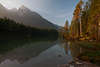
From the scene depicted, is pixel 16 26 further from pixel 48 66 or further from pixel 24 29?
pixel 48 66

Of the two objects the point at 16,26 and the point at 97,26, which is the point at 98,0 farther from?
the point at 16,26

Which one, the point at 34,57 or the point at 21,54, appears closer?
the point at 34,57

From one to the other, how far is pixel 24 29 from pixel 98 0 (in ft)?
239

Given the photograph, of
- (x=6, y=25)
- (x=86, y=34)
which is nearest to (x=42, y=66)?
(x=86, y=34)

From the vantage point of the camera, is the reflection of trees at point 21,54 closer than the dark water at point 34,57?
No

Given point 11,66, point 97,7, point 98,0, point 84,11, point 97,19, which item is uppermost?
point 84,11

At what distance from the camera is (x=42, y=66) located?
28.8ft

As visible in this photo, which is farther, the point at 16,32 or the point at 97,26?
the point at 16,32

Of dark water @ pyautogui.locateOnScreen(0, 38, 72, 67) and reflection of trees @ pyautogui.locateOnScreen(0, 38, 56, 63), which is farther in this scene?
reflection of trees @ pyautogui.locateOnScreen(0, 38, 56, 63)

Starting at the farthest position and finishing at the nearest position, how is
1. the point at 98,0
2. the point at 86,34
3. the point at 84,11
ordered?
1. the point at 84,11
2. the point at 86,34
3. the point at 98,0

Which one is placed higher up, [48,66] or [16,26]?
[16,26]

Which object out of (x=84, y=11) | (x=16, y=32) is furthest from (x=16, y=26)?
(x=84, y=11)

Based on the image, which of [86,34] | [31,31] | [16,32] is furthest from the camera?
→ [31,31]

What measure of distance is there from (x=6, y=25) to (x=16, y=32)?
11151mm
